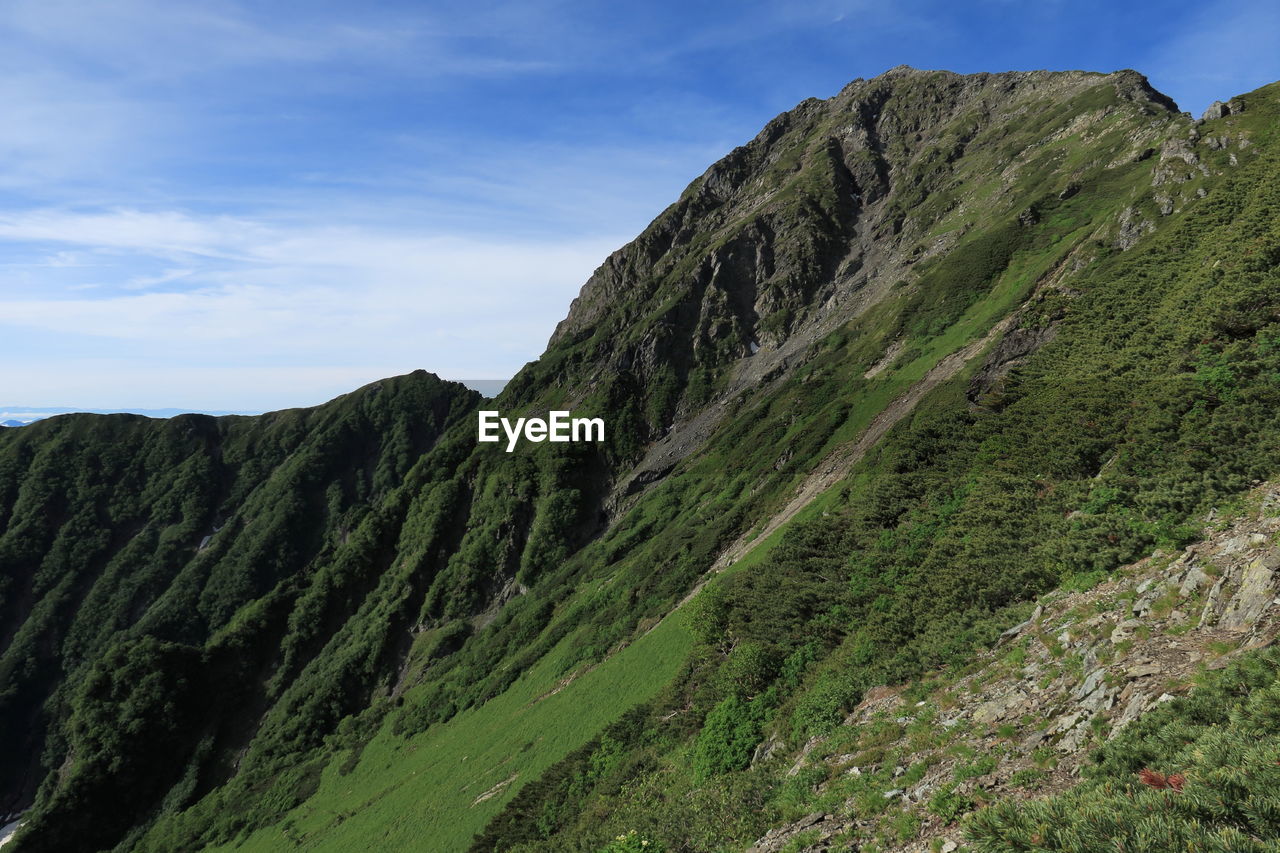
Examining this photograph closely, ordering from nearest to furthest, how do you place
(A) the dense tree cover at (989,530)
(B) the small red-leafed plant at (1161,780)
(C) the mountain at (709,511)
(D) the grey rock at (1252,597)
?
(B) the small red-leafed plant at (1161,780) → (D) the grey rock at (1252,597) → (A) the dense tree cover at (989,530) → (C) the mountain at (709,511)

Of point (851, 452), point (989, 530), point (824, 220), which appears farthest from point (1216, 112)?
point (824, 220)

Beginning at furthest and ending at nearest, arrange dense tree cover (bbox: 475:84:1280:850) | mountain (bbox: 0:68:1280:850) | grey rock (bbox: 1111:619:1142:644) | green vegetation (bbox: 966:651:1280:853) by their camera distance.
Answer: mountain (bbox: 0:68:1280:850) → dense tree cover (bbox: 475:84:1280:850) → grey rock (bbox: 1111:619:1142:644) → green vegetation (bbox: 966:651:1280:853)

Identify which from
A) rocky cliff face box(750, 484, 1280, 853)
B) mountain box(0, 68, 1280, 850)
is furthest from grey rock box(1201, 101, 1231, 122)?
rocky cliff face box(750, 484, 1280, 853)

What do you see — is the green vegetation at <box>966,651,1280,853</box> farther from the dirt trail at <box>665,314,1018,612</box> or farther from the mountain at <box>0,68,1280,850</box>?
the dirt trail at <box>665,314,1018,612</box>

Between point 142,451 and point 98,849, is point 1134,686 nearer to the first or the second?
point 98,849

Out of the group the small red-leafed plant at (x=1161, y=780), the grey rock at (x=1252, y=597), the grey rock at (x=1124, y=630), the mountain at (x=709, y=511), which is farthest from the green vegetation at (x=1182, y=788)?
the grey rock at (x=1124, y=630)

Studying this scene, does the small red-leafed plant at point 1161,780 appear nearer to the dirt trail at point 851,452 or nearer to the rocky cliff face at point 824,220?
the dirt trail at point 851,452

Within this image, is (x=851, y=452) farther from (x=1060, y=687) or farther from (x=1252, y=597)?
(x=1252, y=597)

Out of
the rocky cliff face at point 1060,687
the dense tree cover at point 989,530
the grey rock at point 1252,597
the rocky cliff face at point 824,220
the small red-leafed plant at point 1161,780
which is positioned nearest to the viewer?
the small red-leafed plant at point 1161,780
